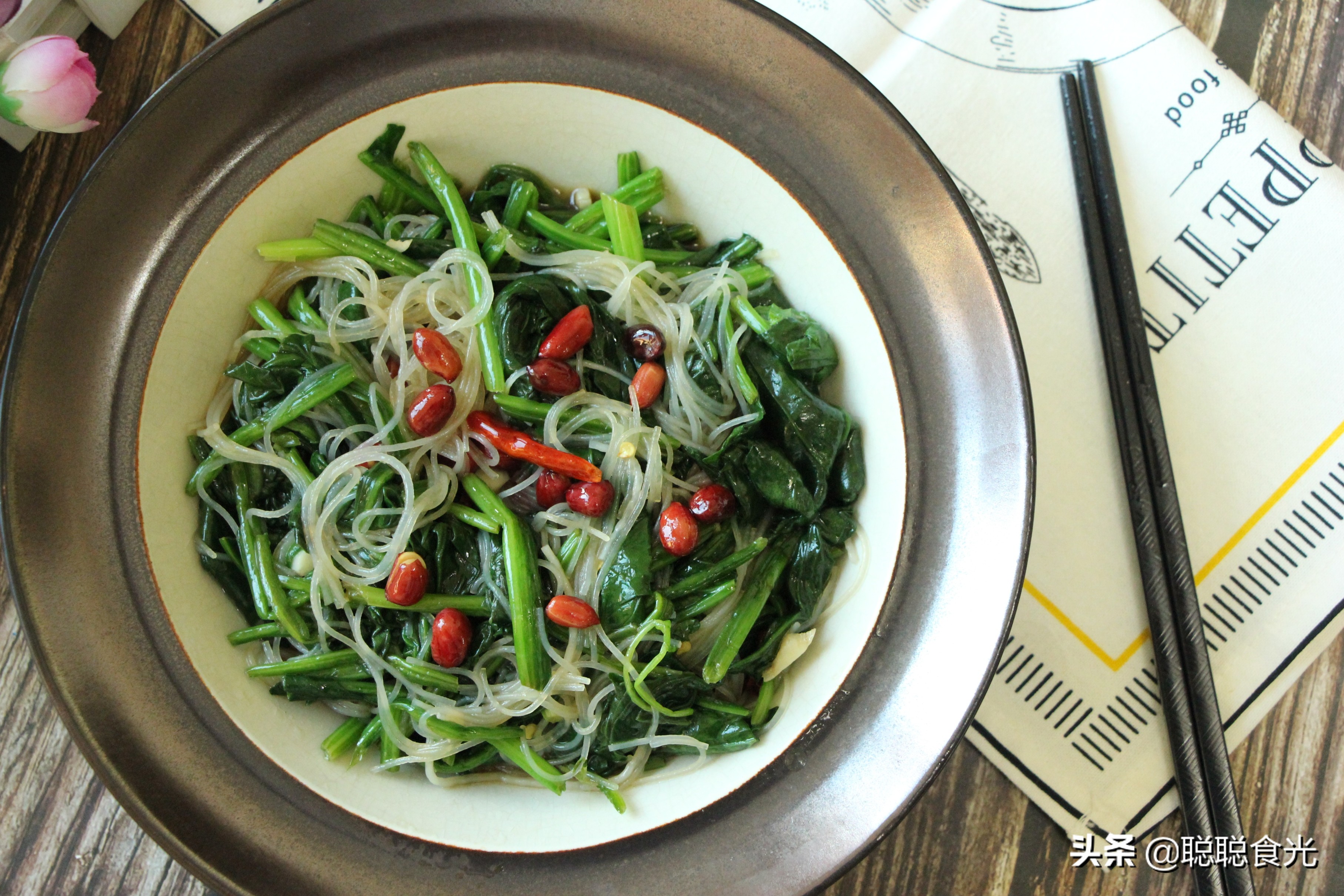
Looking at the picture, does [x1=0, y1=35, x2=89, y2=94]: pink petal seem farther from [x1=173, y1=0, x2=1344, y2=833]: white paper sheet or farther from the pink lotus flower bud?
[x1=173, y1=0, x2=1344, y2=833]: white paper sheet

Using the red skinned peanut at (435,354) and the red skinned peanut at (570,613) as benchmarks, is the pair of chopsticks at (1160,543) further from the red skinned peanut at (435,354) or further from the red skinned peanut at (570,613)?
the red skinned peanut at (435,354)

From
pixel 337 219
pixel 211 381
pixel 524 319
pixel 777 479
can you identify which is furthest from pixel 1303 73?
pixel 211 381

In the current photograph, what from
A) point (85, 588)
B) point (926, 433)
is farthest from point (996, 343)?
point (85, 588)

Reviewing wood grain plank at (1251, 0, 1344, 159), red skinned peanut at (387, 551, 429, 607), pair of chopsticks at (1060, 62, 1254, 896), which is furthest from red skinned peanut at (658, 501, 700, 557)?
wood grain plank at (1251, 0, 1344, 159)

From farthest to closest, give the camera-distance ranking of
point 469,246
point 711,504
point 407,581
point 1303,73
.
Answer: point 1303,73
point 469,246
point 711,504
point 407,581

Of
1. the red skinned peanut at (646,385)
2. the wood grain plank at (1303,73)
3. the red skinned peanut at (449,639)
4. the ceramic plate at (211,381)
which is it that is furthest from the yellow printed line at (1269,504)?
the red skinned peanut at (449,639)

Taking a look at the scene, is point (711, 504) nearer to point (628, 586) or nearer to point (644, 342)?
point (628, 586)
